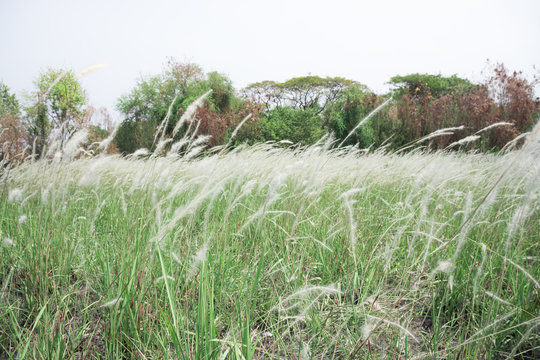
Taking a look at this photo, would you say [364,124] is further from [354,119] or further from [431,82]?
[431,82]

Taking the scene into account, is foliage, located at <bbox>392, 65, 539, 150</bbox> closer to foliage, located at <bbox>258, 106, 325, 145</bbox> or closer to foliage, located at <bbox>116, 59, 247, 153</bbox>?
foliage, located at <bbox>258, 106, 325, 145</bbox>

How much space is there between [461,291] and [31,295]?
82.1 inches

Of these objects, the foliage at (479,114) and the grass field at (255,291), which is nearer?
the grass field at (255,291)

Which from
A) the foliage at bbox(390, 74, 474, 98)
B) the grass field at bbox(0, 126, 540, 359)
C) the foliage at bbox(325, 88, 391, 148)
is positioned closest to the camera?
the grass field at bbox(0, 126, 540, 359)

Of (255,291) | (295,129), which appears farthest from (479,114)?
(255,291)

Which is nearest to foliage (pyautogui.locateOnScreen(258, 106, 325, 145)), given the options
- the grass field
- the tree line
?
the tree line

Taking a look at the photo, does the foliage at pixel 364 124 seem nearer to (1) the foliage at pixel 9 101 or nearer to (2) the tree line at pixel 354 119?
(2) the tree line at pixel 354 119

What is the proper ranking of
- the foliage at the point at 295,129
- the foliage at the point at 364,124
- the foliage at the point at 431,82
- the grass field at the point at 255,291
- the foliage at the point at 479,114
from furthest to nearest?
the foliage at the point at 431,82 → the foliage at the point at 364,124 → the foliage at the point at 295,129 → the foliage at the point at 479,114 → the grass field at the point at 255,291

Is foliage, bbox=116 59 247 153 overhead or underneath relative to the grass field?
overhead

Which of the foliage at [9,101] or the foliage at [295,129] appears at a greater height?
the foliage at [9,101]

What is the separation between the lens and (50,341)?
1192mm

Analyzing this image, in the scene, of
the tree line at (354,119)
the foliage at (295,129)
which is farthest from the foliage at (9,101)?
the foliage at (295,129)

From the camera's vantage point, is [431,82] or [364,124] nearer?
[364,124]

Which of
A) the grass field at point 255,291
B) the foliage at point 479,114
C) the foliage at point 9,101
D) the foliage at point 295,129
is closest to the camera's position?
the grass field at point 255,291
